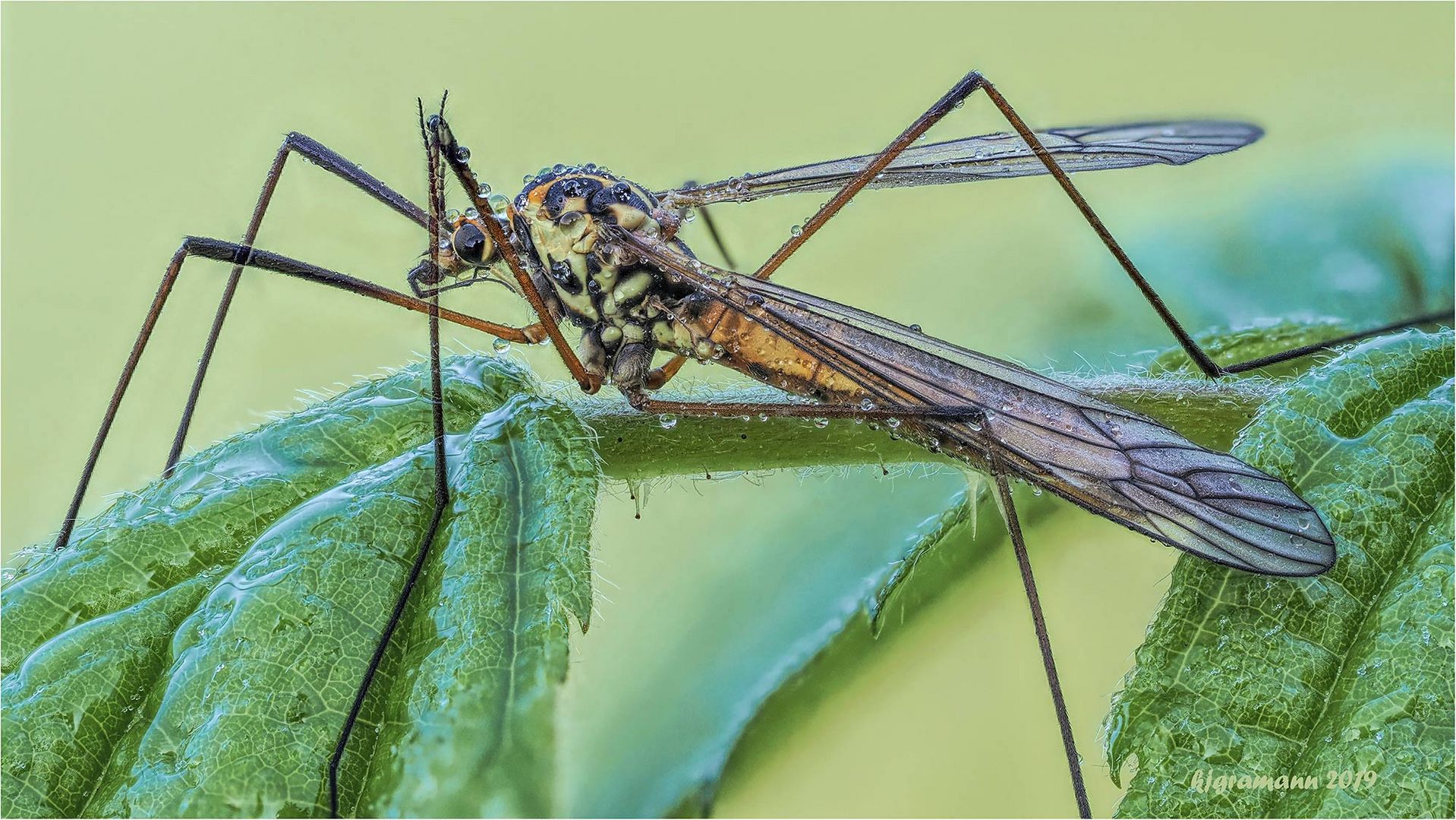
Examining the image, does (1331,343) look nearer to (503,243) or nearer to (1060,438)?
(1060,438)

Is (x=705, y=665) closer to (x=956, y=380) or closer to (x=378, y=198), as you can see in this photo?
(x=956, y=380)

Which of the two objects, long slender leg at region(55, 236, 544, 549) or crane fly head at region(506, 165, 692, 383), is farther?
crane fly head at region(506, 165, 692, 383)

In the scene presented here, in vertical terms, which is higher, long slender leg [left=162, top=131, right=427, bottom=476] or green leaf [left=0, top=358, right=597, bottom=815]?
long slender leg [left=162, top=131, right=427, bottom=476]

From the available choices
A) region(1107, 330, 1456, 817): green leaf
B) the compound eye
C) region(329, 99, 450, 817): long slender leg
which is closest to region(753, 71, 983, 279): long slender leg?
the compound eye

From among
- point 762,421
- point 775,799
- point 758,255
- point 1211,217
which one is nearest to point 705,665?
point 775,799

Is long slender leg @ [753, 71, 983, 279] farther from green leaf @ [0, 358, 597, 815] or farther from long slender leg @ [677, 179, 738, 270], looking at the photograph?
green leaf @ [0, 358, 597, 815]

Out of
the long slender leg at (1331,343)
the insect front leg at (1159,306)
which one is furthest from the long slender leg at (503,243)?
the long slender leg at (1331,343)
